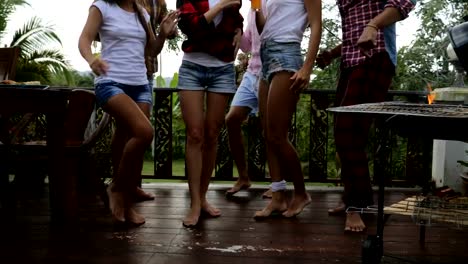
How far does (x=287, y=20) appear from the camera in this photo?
2939mm

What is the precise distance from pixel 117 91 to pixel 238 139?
4.64 feet

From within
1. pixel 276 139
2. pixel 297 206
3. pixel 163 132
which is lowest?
pixel 297 206

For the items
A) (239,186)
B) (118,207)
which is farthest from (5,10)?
(118,207)

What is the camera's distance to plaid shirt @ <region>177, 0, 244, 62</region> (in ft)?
9.68

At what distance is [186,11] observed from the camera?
9.86 feet

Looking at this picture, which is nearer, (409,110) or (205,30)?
(409,110)

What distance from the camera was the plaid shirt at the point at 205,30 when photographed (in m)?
2.95

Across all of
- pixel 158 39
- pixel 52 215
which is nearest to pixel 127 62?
pixel 158 39

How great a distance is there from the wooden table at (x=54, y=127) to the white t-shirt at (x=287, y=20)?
1.16 metres

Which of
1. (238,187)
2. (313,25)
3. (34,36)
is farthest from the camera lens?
(34,36)

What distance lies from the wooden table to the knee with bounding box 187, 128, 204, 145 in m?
0.68

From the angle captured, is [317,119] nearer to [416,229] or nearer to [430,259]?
[416,229]

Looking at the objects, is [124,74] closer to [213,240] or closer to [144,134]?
[144,134]

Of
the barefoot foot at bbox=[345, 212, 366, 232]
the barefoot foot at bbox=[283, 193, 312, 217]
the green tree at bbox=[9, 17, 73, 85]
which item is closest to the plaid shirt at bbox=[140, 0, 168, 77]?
the barefoot foot at bbox=[283, 193, 312, 217]
